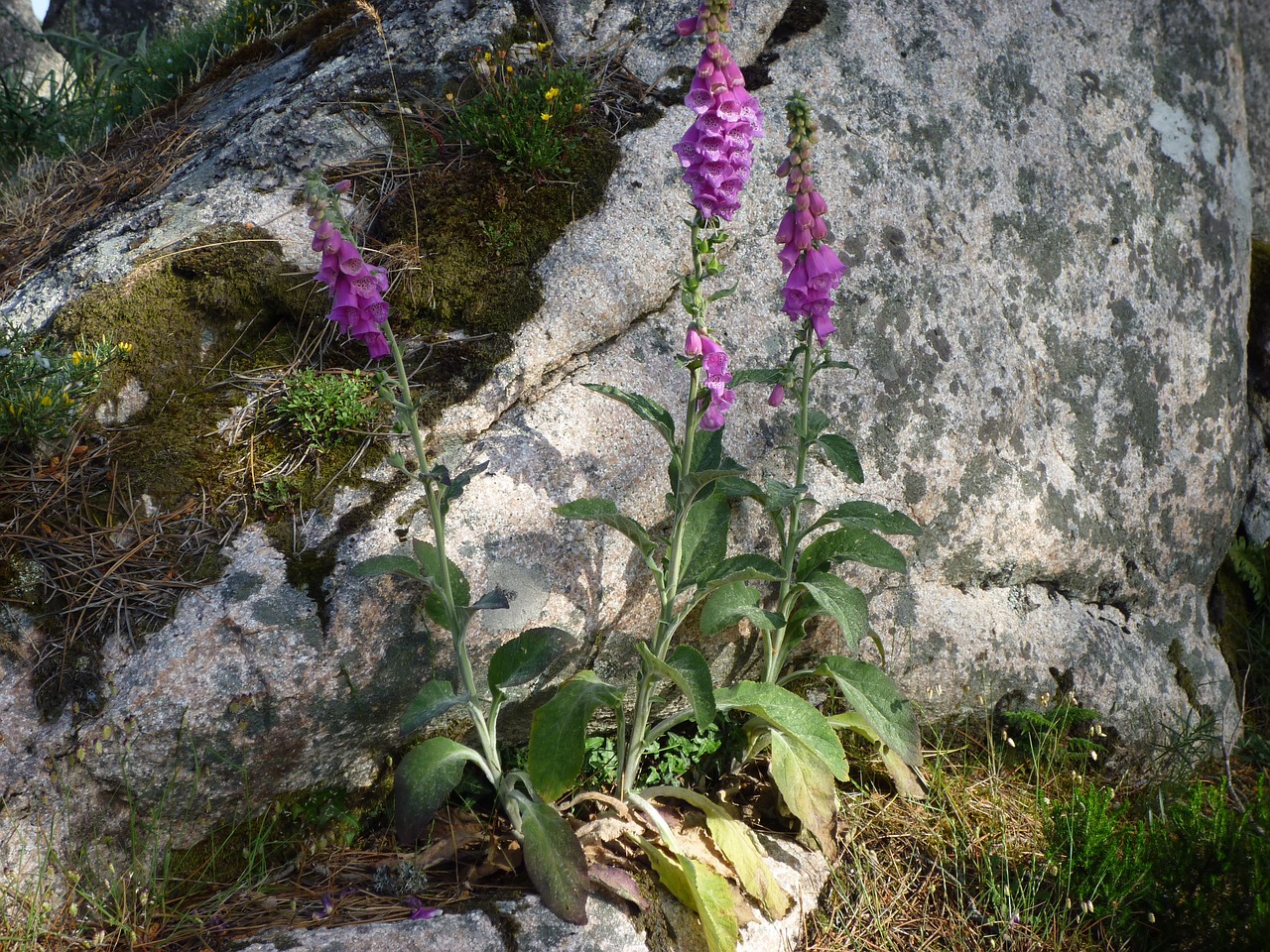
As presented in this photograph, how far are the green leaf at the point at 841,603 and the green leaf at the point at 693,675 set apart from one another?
447 millimetres

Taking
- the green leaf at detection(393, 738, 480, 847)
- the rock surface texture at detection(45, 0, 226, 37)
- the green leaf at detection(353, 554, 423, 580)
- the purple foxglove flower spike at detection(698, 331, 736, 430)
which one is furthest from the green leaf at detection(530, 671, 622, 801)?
the rock surface texture at detection(45, 0, 226, 37)

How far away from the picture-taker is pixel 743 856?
2.50m

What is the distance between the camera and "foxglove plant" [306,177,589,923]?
6.91ft

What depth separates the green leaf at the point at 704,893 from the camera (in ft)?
7.43

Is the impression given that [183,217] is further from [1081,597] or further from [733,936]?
[1081,597]

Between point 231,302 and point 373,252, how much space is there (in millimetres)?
513

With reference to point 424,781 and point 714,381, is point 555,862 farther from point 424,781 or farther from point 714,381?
point 714,381

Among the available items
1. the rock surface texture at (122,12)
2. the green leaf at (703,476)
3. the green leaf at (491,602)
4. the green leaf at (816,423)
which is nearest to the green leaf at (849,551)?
the green leaf at (816,423)

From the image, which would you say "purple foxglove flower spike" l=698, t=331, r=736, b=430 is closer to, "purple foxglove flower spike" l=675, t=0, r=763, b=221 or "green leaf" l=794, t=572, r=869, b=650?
"purple foxglove flower spike" l=675, t=0, r=763, b=221

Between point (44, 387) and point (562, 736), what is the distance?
1859 millimetres

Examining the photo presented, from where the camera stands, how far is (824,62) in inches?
142

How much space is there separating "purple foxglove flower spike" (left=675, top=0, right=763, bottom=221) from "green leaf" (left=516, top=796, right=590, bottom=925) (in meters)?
1.65

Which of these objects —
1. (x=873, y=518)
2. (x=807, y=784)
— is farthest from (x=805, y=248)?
(x=807, y=784)

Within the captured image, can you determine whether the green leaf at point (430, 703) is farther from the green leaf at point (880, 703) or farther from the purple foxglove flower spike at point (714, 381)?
the green leaf at point (880, 703)
